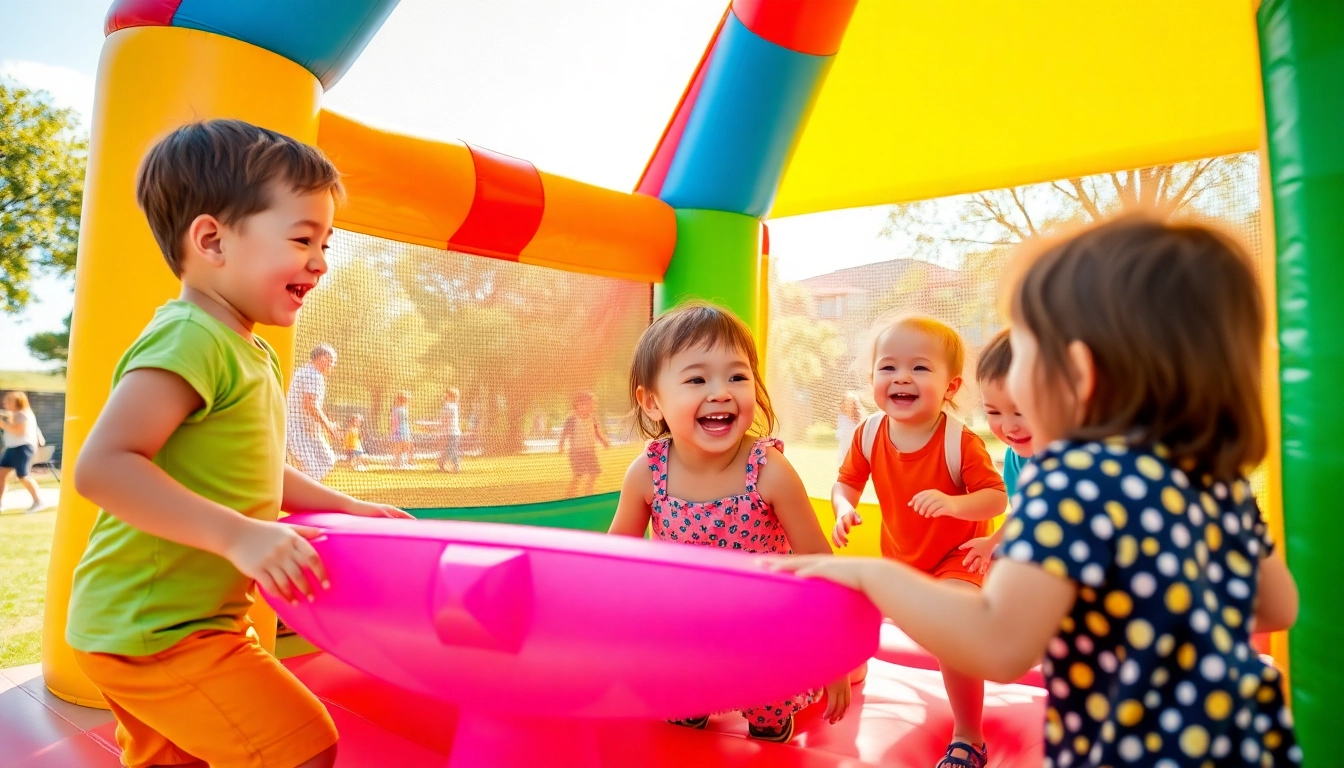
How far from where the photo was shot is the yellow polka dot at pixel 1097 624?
2.33ft

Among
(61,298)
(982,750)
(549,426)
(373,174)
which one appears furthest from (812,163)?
(61,298)

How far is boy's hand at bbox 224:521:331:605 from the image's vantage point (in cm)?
88

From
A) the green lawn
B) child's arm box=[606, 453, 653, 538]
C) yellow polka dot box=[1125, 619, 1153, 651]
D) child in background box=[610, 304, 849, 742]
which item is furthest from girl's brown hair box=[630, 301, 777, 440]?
the green lawn

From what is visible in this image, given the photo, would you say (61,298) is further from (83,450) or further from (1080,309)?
(1080,309)

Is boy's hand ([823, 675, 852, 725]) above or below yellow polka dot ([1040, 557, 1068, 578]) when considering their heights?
below

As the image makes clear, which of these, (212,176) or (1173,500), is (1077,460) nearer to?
(1173,500)

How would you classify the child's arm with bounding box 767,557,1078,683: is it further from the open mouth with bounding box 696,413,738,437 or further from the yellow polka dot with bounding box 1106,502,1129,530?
the open mouth with bounding box 696,413,738,437

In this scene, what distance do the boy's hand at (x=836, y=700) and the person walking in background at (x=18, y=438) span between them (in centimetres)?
567

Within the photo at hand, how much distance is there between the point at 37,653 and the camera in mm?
3354

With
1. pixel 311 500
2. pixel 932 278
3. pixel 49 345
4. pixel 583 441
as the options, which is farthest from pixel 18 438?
pixel 932 278

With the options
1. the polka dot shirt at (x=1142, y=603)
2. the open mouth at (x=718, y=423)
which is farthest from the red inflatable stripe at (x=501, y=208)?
the polka dot shirt at (x=1142, y=603)

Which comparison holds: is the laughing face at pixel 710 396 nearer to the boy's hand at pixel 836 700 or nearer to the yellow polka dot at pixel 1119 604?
the boy's hand at pixel 836 700

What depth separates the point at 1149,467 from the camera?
0.70 metres

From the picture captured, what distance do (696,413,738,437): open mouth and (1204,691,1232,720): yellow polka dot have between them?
871 millimetres
